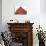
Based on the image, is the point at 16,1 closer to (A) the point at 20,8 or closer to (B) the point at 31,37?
(A) the point at 20,8

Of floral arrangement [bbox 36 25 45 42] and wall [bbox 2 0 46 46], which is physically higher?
wall [bbox 2 0 46 46]

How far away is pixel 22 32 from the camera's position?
6.00 meters

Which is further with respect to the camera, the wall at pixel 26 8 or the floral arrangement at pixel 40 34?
the wall at pixel 26 8

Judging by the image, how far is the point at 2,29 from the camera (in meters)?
6.07

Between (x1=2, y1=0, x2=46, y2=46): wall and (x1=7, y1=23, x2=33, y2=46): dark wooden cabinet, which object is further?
(x1=2, y1=0, x2=46, y2=46): wall

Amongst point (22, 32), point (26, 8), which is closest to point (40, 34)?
point (22, 32)

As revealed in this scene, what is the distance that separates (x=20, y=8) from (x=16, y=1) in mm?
324

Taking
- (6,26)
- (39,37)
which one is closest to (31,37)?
(39,37)

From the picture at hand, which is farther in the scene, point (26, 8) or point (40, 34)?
point (26, 8)

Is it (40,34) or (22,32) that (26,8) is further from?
(40,34)

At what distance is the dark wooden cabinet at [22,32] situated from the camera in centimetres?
591

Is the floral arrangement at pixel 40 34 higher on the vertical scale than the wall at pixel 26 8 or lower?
lower

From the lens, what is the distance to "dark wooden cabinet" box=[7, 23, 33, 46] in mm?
5906

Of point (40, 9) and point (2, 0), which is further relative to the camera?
point (40, 9)
